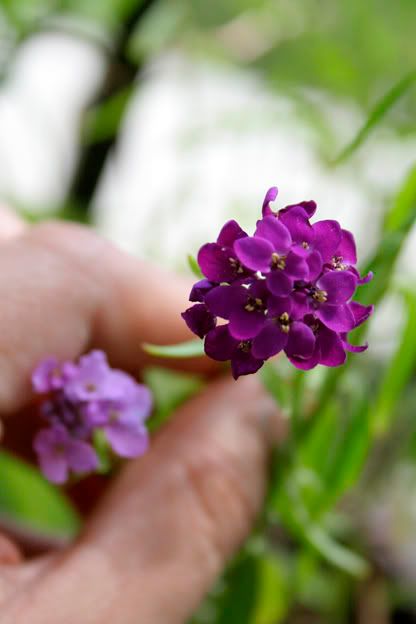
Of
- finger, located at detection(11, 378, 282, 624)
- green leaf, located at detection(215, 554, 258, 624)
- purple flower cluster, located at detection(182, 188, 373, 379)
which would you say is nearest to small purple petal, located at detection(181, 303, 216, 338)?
purple flower cluster, located at detection(182, 188, 373, 379)

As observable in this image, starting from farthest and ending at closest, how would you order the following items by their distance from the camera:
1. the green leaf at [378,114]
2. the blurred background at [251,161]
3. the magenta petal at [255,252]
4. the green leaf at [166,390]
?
1. the blurred background at [251,161]
2. the green leaf at [166,390]
3. the green leaf at [378,114]
4. the magenta petal at [255,252]

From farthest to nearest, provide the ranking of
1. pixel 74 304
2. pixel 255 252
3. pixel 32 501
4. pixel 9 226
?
pixel 32 501 < pixel 9 226 < pixel 74 304 < pixel 255 252

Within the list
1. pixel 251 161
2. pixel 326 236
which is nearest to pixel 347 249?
pixel 326 236

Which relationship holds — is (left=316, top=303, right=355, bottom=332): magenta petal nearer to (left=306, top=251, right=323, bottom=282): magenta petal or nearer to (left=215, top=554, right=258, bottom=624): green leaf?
(left=306, top=251, right=323, bottom=282): magenta petal

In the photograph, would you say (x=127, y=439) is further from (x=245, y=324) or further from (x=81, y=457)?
(x=245, y=324)

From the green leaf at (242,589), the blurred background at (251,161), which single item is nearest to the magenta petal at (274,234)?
the blurred background at (251,161)

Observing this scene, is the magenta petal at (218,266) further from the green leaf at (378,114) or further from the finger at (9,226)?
the finger at (9,226)
